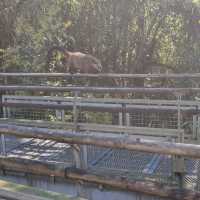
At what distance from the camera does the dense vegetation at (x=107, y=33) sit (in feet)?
22.9

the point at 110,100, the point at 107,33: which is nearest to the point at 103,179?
the point at 110,100

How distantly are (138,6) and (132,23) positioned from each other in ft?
1.25

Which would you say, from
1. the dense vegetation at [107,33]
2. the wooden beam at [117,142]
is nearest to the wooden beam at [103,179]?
the wooden beam at [117,142]

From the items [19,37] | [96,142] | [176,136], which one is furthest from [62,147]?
[19,37]

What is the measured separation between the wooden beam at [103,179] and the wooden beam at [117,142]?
0.26 m

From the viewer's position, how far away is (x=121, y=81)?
729 cm

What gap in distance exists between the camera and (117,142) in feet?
4.83

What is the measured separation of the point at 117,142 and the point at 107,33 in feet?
19.9

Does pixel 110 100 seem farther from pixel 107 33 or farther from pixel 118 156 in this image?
pixel 107 33

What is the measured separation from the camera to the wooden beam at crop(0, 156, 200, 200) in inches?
64.7

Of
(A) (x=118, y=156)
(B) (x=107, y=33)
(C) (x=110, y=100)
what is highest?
(B) (x=107, y=33)

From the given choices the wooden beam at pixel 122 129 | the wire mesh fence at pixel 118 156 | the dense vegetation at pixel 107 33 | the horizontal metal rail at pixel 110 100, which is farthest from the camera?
the dense vegetation at pixel 107 33

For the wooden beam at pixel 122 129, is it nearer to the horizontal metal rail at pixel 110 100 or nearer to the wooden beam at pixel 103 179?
the horizontal metal rail at pixel 110 100

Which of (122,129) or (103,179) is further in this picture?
(122,129)
